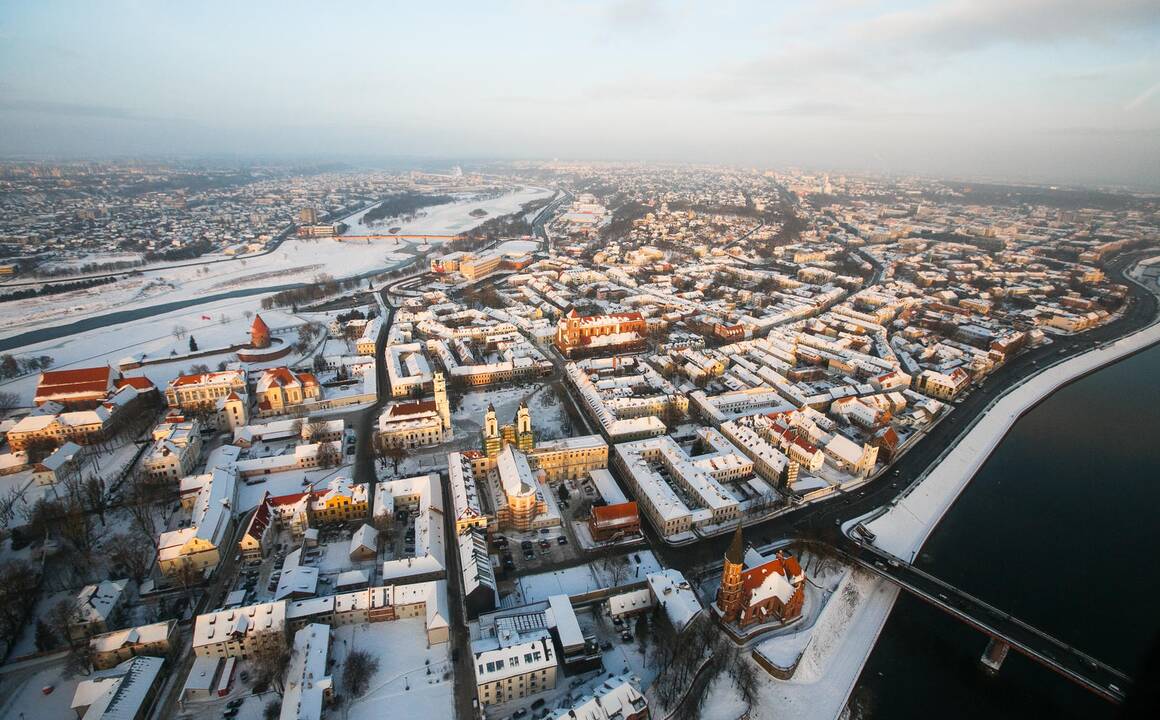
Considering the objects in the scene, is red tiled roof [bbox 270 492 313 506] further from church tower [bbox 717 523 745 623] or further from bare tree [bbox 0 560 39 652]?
church tower [bbox 717 523 745 623]

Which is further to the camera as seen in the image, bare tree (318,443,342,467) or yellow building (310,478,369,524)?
bare tree (318,443,342,467)

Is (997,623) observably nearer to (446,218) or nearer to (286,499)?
(286,499)

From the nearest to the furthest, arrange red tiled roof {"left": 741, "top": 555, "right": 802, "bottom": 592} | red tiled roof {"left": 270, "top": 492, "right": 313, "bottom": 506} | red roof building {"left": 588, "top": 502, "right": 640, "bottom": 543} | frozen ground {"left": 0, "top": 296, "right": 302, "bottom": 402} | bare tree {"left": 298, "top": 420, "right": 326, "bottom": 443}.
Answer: red tiled roof {"left": 741, "top": 555, "right": 802, "bottom": 592} → red roof building {"left": 588, "top": 502, "right": 640, "bottom": 543} → red tiled roof {"left": 270, "top": 492, "right": 313, "bottom": 506} → bare tree {"left": 298, "top": 420, "right": 326, "bottom": 443} → frozen ground {"left": 0, "top": 296, "right": 302, "bottom": 402}

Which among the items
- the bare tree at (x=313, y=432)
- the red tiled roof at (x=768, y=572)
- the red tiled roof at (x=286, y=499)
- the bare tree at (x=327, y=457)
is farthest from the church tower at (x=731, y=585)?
the bare tree at (x=313, y=432)

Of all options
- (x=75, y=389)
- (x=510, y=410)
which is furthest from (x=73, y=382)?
(x=510, y=410)

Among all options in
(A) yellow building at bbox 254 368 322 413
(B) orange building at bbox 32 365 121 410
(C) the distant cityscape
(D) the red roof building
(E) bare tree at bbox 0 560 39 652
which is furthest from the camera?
(A) yellow building at bbox 254 368 322 413

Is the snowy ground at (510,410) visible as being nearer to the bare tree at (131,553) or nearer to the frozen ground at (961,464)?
the bare tree at (131,553)

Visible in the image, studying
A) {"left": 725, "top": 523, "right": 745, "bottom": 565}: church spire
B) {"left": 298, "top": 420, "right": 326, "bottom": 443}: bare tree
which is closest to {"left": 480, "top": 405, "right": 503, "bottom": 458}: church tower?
{"left": 298, "top": 420, "right": 326, "bottom": 443}: bare tree
